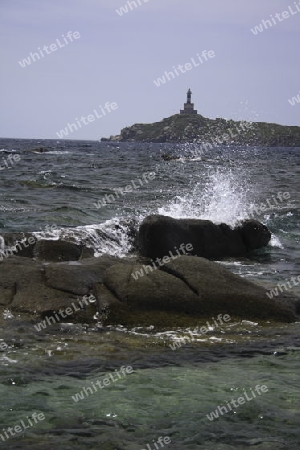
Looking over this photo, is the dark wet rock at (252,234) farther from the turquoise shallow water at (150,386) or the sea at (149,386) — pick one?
the turquoise shallow water at (150,386)

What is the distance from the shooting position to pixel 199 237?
16.1 m

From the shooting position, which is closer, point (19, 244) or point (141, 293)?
point (141, 293)

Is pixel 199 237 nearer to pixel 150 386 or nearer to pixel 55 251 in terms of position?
pixel 55 251

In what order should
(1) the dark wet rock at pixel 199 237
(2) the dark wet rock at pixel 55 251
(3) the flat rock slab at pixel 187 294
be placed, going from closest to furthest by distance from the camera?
1. (3) the flat rock slab at pixel 187 294
2. (2) the dark wet rock at pixel 55 251
3. (1) the dark wet rock at pixel 199 237

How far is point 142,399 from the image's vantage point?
22.8 feet

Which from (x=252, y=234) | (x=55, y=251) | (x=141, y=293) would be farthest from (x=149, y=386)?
(x=252, y=234)

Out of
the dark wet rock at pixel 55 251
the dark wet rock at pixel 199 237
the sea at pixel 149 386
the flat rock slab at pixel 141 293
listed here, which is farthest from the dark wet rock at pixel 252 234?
the flat rock slab at pixel 141 293

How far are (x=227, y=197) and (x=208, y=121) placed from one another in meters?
164

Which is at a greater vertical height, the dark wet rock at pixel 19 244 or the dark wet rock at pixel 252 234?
the dark wet rock at pixel 19 244

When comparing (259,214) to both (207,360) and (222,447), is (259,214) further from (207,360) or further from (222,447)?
(222,447)

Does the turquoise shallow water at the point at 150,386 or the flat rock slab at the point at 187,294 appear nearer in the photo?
the turquoise shallow water at the point at 150,386

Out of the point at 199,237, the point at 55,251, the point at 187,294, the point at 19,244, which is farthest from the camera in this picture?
the point at 199,237

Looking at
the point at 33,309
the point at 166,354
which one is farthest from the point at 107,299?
the point at 166,354

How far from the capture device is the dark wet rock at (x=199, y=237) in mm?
14766
